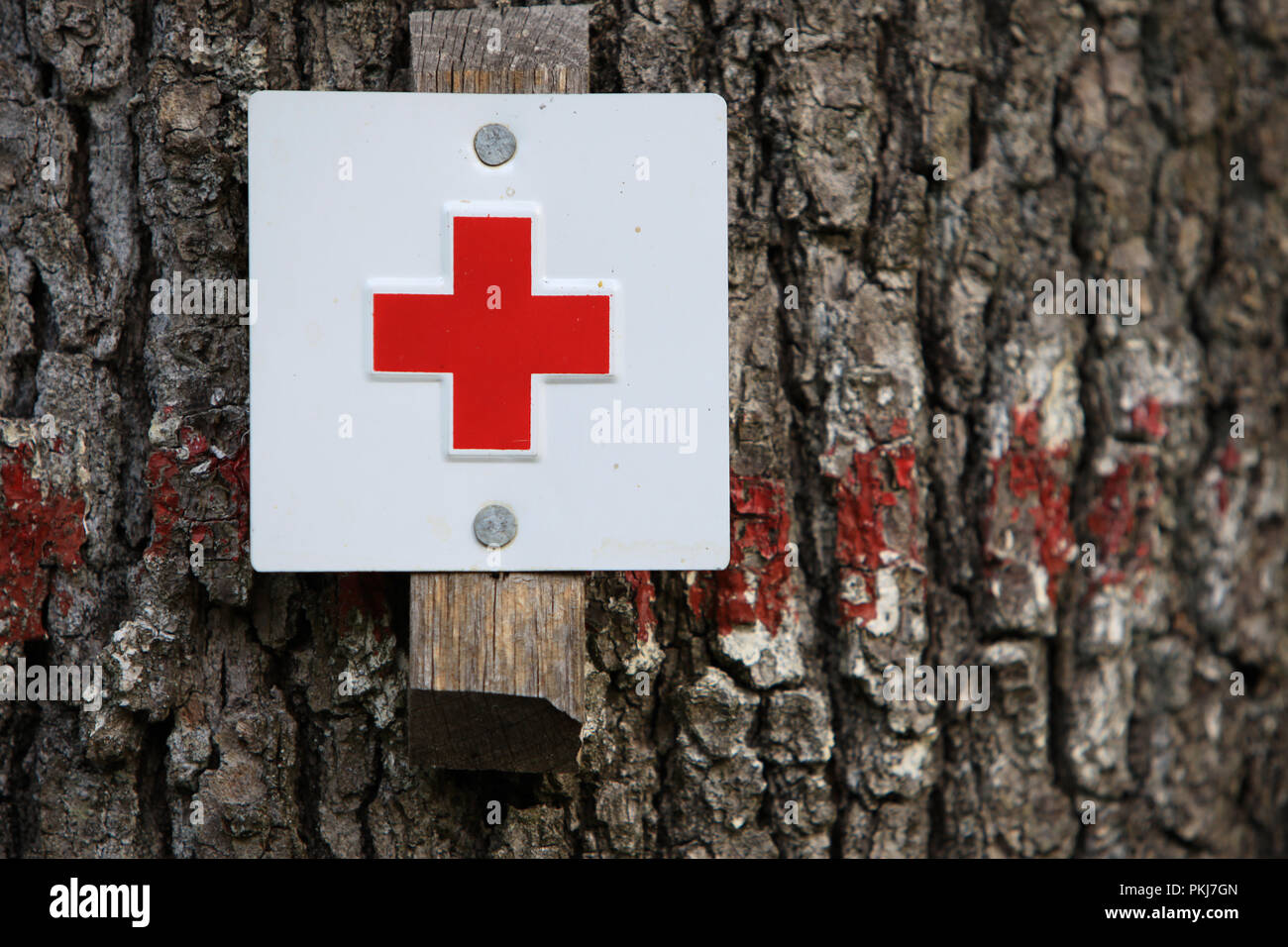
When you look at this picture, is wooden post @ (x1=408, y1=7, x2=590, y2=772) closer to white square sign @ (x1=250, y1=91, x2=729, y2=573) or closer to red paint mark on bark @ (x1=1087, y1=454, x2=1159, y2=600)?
white square sign @ (x1=250, y1=91, x2=729, y2=573)

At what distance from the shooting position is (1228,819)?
1852 millimetres

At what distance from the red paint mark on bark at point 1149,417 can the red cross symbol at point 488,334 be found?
0.99 m

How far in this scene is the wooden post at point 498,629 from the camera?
1.21 metres

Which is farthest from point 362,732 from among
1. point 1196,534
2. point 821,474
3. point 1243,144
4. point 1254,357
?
point 1243,144

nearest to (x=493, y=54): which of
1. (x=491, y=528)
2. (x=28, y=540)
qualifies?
(x=491, y=528)

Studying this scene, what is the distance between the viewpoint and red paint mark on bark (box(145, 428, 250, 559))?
135 centimetres

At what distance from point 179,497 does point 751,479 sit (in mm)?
800

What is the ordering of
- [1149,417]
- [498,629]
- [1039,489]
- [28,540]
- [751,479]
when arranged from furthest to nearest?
[1149,417] < [1039,489] < [751,479] < [28,540] < [498,629]

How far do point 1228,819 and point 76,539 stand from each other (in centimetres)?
203

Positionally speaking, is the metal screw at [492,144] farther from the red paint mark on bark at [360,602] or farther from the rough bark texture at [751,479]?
the red paint mark on bark at [360,602]

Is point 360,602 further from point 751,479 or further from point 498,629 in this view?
point 751,479

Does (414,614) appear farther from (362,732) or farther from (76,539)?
(76,539)

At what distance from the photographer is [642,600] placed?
1.42 m

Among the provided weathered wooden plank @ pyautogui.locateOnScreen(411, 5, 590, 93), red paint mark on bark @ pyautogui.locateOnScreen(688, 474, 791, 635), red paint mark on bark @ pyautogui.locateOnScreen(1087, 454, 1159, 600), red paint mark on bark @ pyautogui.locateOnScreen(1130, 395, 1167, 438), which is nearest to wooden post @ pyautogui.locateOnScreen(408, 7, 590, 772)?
weathered wooden plank @ pyautogui.locateOnScreen(411, 5, 590, 93)
